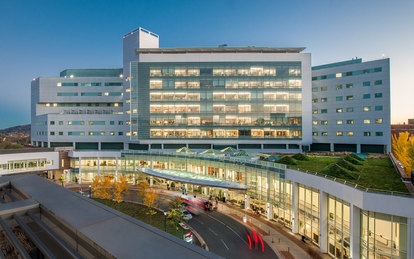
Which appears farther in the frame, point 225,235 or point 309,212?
point 225,235

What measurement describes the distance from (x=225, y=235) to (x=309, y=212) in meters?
11.1

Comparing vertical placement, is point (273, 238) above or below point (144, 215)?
below

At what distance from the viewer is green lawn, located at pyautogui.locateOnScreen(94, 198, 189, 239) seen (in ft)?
93.3

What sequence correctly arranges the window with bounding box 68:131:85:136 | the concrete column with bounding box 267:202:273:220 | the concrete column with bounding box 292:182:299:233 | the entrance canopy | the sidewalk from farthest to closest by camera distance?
the window with bounding box 68:131:85:136, the entrance canopy, the concrete column with bounding box 267:202:273:220, the concrete column with bounding box 292:182:299:233, the sidewalk

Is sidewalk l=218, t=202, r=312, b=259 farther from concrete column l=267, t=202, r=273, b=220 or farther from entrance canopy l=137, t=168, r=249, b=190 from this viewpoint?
entrance canopy l=137, t=168, r=249, b=190

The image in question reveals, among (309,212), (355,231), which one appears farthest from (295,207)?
(355,231)

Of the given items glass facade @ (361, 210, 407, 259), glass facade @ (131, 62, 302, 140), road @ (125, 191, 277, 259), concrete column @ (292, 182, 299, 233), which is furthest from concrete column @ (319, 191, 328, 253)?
glass facade @ (131, 62, 302, 140)

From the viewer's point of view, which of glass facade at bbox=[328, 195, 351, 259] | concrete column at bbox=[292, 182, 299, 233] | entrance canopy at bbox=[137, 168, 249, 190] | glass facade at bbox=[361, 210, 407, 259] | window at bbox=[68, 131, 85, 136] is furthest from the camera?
window at bbox=[68, 131, 85, 136]

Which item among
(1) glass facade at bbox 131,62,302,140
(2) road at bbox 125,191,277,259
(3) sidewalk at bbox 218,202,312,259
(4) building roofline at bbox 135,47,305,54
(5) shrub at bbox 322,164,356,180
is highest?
(4) building roofline at bbox 135,47,305,54

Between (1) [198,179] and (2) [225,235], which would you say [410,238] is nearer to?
(2) [225,235]

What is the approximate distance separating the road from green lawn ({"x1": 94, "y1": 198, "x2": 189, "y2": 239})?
2689 mm

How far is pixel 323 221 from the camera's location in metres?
25.0

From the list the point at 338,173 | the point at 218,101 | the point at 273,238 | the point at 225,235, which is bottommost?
the point at 273,238

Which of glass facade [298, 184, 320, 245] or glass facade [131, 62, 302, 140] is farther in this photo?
glass facade [131, 62, 302, 140]
